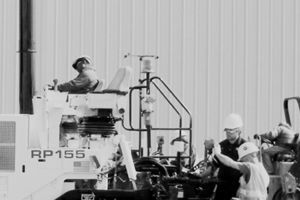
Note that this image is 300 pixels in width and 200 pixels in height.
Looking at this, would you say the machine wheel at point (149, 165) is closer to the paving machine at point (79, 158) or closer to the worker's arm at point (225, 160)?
the paving machine at point (79, 158)

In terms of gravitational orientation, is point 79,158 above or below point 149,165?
above

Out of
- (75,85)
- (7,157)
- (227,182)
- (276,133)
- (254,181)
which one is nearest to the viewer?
(254,181)

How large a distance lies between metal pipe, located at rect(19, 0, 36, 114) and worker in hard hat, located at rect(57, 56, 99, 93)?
258 cm

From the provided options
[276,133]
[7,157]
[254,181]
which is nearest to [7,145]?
[7,157]

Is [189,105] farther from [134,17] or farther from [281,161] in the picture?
[281,161]

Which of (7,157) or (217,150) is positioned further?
(217,150)

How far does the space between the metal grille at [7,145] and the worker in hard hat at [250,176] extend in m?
2.63

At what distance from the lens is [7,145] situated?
1126 cm

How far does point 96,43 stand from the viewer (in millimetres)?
17781

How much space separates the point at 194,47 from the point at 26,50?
4140mm

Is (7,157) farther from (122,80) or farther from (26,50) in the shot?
(26,50)

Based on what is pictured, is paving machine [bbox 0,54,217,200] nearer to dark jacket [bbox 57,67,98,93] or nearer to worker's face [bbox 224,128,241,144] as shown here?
dark jacket [bbox 57,67,98,93]

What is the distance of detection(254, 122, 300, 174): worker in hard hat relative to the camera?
13.0 m

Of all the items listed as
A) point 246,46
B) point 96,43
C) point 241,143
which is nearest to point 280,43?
point 246,46
